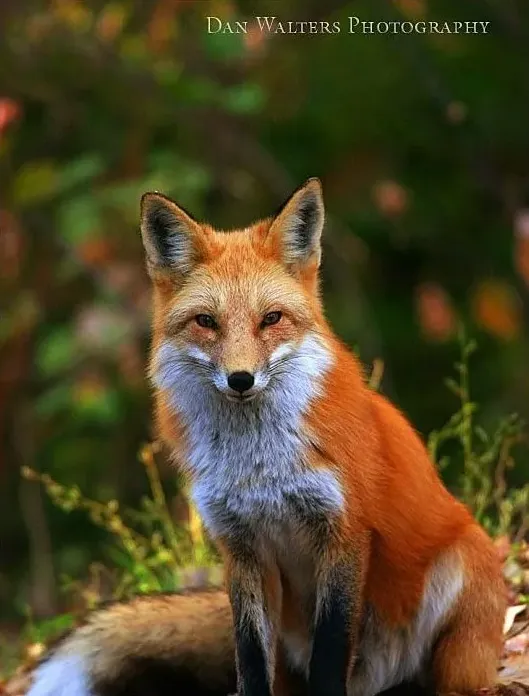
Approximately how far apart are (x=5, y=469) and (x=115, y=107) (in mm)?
3669

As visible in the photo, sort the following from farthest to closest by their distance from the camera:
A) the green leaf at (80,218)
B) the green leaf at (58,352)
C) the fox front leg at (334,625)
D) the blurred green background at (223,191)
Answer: the blurred green background at (223,191)
the green leaf at (58,352)
the green leaf at (80,218)
the fox front leg at (334,625)

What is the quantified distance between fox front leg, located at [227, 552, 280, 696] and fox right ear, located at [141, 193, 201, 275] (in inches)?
38.8

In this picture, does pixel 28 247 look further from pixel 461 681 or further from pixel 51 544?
pixel 461 681

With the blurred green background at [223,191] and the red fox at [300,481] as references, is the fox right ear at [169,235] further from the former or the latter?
the blurred green background at [223,191]

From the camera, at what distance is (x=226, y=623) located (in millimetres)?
4469

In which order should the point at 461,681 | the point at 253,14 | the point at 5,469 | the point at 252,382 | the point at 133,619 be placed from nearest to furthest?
the point at 252,382 → the point at 461,681 → the point at 133,619 → the point at 253,14 → the point at 5,469

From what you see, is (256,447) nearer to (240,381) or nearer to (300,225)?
(240,381)

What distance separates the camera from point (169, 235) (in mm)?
4039

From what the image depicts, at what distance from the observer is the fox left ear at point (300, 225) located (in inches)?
157

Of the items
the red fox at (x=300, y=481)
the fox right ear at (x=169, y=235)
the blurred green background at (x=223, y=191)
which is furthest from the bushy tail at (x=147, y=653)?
the blurred green background at (x=223, y=191)

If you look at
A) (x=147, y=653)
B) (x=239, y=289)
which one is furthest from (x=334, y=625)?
(x=239, y=289)

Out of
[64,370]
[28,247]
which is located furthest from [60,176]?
[28,247]

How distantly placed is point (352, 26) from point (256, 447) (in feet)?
26.5

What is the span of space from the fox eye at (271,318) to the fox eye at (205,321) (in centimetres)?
16
